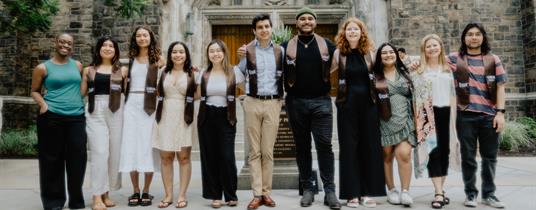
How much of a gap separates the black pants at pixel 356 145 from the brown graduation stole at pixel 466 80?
3.00ft

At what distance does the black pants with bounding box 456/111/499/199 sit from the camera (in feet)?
13.8

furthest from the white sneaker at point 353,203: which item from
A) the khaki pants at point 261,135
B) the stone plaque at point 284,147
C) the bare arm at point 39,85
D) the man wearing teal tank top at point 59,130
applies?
the bare arm at point 39,85

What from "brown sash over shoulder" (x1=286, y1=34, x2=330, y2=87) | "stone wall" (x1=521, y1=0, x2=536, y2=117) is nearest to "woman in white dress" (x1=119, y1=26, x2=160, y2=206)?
"brown sash over shoulder" (x1=286, y1=34, x2=330, y2=87)

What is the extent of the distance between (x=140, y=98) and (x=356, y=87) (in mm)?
2273

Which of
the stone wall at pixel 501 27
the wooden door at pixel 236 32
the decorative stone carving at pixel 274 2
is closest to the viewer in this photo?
the stone wall at pixel 501 27

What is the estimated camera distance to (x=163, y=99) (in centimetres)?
437

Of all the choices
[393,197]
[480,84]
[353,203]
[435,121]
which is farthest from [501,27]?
[353,203]

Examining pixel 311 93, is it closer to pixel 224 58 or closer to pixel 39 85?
pixel 224 58

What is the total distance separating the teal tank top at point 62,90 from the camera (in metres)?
4.16

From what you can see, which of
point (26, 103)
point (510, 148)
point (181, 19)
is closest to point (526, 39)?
point (510, 148)

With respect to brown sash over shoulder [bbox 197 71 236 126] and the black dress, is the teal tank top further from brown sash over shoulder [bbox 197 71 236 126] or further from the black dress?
the black dress

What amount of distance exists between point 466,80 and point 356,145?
52.6 inches

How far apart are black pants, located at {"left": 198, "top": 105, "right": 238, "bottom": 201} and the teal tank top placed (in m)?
1.32

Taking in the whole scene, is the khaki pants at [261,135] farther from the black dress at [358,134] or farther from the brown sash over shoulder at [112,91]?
the brown sash over shoulder at [112,91]
